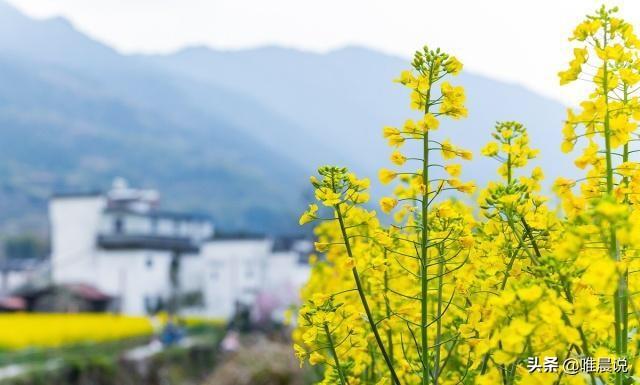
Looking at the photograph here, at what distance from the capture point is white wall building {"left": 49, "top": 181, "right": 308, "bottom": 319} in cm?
2745

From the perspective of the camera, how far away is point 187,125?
5620 inches

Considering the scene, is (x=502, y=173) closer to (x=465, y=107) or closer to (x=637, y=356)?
(x=465, y=107)

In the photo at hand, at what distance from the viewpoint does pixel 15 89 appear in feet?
427

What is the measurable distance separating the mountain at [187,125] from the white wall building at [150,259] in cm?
1214

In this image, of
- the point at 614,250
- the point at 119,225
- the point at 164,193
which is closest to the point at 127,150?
the point at 164,193

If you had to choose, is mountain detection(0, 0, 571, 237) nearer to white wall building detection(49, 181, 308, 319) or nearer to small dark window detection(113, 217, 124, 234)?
white wall building detection(49, 181, 308, 319)

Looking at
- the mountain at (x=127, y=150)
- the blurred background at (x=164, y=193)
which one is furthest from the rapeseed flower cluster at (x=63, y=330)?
the mountain at (x=127, y=150)

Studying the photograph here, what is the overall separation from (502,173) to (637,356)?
55cm

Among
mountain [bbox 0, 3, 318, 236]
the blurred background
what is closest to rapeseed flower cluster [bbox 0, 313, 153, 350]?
the blurred background

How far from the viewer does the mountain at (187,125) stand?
90.4 metres

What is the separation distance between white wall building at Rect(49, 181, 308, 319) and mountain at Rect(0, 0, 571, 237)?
12.1 meters

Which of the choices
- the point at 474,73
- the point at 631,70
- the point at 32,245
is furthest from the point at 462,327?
the point at 474,73

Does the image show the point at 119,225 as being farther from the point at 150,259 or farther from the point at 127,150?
the point at 127,150

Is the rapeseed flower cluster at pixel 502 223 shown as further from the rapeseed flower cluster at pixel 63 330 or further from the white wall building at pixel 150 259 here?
the white wall building at pixel 150 259
